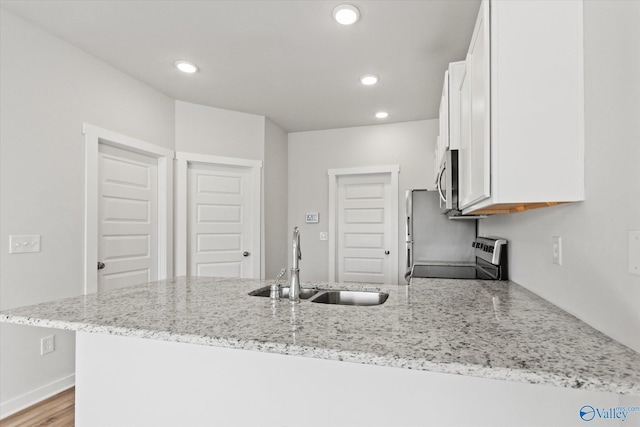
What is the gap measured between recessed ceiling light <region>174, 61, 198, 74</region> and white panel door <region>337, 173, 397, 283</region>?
7.65 ft

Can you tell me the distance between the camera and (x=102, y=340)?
1316 mm

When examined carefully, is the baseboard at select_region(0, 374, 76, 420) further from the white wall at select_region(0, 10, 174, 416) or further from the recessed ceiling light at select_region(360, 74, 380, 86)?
the recessed ceiling light at select_region(360, 74, 380, 86)

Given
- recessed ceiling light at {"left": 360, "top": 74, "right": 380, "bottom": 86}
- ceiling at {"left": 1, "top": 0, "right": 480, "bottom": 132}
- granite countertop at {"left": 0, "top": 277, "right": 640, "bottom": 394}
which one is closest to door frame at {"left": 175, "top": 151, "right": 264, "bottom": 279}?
ceiling at {"left": 1, "top": 0, "right": 480, "bottom": 132}

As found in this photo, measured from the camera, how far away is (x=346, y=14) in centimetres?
219

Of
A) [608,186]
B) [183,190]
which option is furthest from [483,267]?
[183,190]

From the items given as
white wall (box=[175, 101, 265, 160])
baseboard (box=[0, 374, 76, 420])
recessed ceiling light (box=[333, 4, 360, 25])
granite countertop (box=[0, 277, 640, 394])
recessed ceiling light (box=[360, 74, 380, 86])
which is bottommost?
baseboard (box=[0, 374, 76, 420])

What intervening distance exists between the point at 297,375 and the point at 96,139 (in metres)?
2.63

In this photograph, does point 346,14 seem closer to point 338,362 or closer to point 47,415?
point 338,362

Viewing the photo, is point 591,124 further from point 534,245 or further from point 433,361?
point 433,361

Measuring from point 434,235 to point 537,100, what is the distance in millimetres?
2434

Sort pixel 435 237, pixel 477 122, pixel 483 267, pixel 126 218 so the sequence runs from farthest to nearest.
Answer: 1. pixel 435 237
2. pixel 126 218
3. pixel 483 267
4. pixel 477 122

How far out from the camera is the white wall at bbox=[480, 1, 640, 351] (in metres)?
0.86

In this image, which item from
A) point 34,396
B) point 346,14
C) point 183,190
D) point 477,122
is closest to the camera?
point 477,122

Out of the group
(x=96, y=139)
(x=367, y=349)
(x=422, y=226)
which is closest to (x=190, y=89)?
(x=96, y=139)
